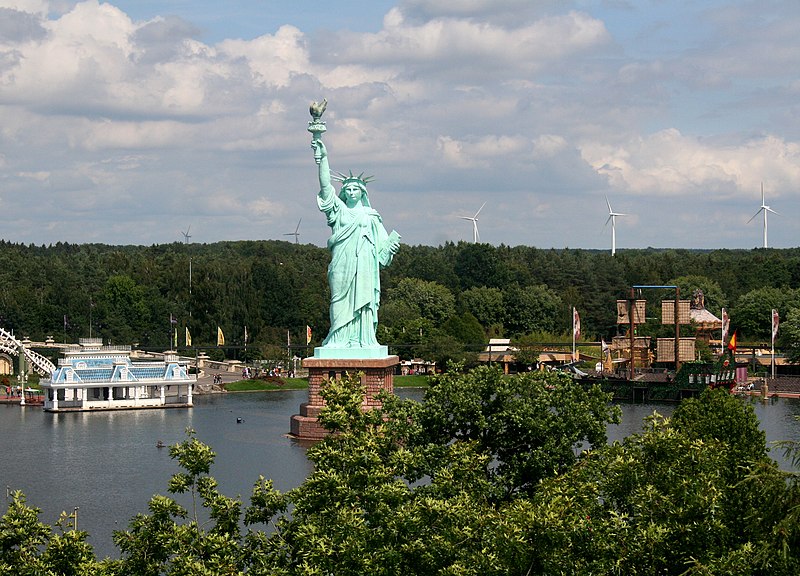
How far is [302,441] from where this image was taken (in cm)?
4719

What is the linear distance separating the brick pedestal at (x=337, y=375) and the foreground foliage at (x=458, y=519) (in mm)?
20019

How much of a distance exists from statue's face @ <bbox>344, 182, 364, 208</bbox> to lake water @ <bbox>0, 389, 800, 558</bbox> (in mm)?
8993

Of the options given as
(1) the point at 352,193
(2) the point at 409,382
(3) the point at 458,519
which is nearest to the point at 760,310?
(2) the point at 409,382

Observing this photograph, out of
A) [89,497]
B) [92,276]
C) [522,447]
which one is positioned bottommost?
[89,497]

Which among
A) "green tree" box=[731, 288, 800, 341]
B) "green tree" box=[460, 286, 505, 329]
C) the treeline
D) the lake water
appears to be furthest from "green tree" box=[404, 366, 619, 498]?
"green tree" box=[460, 286, 505, 329]

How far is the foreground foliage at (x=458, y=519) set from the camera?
747 inches

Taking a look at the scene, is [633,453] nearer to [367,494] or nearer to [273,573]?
[367,494]

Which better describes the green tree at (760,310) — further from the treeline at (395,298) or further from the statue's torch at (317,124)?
the statue's torch at (317,124)

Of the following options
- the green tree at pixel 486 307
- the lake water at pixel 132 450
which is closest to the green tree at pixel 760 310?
the green tree at pixel 486 307

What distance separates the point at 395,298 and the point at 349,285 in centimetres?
5462

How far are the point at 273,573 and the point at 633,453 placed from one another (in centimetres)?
646

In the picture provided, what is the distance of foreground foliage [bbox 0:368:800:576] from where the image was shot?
19.0 metres

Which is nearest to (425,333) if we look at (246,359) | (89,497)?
(246,359)

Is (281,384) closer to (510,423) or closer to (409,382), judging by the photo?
(409,382)
